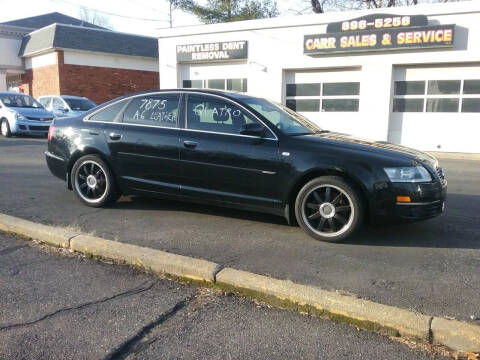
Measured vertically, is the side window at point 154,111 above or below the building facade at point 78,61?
below

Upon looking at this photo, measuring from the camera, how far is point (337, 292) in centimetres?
335

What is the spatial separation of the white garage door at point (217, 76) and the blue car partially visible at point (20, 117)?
5.98 m

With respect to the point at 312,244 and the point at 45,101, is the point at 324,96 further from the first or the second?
the point at 312,244

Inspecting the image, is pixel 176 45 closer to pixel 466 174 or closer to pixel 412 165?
pixel 466 174

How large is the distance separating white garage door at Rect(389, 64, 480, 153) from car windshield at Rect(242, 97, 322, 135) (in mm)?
10499

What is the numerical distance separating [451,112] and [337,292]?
1293cm

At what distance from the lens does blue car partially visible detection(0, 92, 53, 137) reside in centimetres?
1537

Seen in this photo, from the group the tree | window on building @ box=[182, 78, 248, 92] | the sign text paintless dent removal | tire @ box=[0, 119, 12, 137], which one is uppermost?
the tree

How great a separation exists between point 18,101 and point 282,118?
14.2m

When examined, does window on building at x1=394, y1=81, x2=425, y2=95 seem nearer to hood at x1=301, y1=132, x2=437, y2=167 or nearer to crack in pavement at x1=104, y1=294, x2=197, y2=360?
hood at x1=301, y1=132, x2=437, y2=167

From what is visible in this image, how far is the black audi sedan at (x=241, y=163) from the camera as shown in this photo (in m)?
4.43

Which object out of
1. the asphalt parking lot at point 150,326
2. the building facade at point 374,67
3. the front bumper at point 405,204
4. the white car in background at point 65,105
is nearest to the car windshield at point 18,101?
the white car in background at point 65,105

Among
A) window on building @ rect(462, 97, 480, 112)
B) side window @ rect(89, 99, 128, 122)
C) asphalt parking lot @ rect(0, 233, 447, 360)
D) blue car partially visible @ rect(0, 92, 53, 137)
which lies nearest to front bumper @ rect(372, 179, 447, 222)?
asphalt parking lot @ rect(0, 233, 447, 360)

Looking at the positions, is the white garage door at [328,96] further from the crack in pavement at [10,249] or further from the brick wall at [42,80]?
the brick wall at [42,80]
